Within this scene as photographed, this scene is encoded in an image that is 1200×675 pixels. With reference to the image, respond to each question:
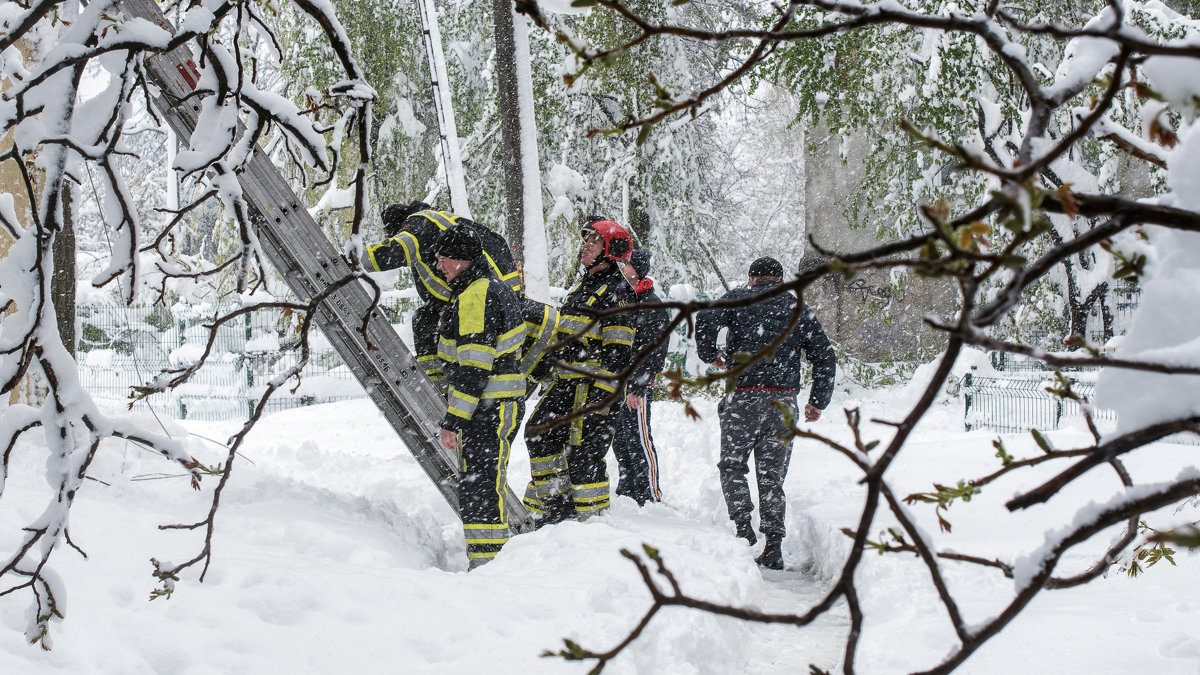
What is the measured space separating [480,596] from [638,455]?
351 centimetres

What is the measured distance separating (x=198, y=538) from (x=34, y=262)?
7.98 ft

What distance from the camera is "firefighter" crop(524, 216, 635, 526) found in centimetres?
542

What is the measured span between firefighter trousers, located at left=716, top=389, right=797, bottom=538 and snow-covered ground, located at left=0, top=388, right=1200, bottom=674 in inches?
10.8

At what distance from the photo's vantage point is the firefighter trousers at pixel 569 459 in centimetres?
542

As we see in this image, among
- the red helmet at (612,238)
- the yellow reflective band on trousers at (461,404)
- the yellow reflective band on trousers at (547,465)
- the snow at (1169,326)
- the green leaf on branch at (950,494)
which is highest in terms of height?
the red helmet at (612,238)

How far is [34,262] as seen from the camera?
169 centimetres

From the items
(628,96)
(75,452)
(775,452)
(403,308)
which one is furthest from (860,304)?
(75,452)

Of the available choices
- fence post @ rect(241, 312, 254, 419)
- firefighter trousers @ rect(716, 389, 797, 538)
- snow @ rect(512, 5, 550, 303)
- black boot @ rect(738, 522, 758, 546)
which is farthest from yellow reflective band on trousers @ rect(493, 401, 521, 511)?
fence post @ rect(241, 312, 254, 419)

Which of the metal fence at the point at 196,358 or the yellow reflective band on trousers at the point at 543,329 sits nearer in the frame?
the yellow reflective band on trousers at the point at 543,329

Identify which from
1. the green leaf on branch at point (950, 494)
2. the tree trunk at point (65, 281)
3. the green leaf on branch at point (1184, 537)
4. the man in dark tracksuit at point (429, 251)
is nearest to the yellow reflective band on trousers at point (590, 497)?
the man in dark tracksuit at point (429, 251)

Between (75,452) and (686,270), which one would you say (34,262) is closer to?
(75,452)

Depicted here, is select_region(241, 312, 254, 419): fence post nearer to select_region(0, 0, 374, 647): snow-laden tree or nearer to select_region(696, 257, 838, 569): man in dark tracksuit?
select_region(696, 257, 838, 569): man in dark tracksuit

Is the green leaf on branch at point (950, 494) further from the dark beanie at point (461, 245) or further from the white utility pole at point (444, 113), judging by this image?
the white utility pole at point (444, 113)

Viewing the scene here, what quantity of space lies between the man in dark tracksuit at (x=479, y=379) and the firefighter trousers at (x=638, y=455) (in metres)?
1.98
